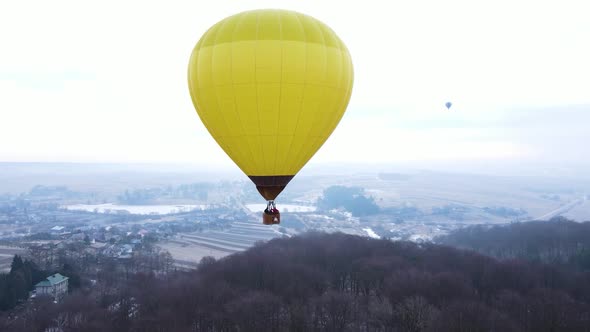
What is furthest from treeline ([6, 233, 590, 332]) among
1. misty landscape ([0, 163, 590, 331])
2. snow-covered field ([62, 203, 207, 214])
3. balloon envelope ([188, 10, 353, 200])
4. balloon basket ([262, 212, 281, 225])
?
snow-covered field ([62, 203, 207, 214])

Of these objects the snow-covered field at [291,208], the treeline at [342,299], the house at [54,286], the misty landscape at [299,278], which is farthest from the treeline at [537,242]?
the snow-covered field at [291,208]

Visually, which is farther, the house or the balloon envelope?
the house

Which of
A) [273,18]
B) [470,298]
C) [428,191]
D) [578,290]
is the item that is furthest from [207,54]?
[428,191]

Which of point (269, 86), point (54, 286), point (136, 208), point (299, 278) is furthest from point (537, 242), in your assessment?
point (136, 208)

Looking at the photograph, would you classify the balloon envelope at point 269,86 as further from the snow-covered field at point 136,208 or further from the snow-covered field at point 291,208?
the snow-covered field at point 136,208

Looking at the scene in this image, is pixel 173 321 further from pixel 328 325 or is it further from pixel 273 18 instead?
pixel 273 18

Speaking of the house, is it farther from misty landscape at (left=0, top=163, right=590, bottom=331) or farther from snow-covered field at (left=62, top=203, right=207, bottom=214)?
snow-covered field at (left=62, top=203, right=207, bottom=214)
